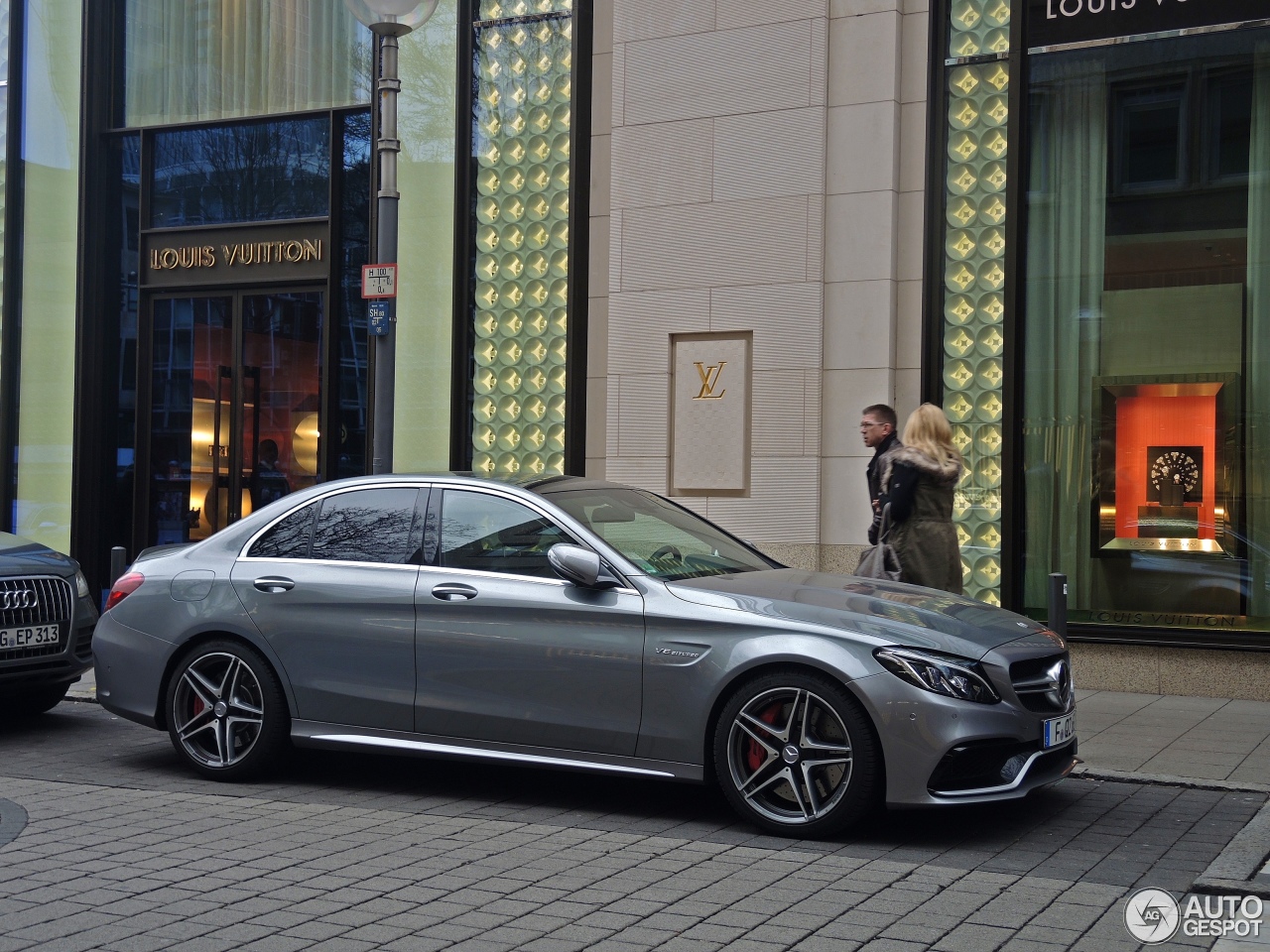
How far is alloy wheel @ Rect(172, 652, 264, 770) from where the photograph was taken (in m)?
7.50

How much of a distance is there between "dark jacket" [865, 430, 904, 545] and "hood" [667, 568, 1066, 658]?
1.64 m

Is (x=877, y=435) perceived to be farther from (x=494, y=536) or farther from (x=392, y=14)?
(x=392, y=14)

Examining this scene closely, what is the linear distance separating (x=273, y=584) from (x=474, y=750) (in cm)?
140

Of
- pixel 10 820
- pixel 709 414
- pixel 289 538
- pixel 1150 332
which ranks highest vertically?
pixel 1150 332

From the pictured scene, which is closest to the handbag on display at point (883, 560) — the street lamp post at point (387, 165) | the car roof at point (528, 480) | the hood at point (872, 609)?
the hood at point (872, 609)

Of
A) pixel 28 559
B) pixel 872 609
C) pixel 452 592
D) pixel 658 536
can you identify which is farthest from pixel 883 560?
pixel 28 559

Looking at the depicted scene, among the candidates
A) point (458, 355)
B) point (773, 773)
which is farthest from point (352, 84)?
point (773, 773)

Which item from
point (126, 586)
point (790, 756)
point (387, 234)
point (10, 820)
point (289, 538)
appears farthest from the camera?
point (387, 234)

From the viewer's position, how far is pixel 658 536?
→ 289 inches

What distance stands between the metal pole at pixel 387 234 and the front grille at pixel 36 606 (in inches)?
82.7

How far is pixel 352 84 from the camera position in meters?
14.6

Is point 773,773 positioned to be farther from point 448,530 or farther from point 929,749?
point 448,530

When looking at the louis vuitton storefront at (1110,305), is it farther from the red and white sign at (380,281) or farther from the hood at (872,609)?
the hood at (872,609)

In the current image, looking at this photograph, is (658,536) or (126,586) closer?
(658,536)
